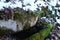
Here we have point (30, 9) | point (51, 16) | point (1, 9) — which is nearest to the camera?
point (1, 9)

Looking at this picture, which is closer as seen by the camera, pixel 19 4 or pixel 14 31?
pixel 14 31

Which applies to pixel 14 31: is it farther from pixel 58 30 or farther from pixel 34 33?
pixel 58 30

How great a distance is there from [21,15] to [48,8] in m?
0.72

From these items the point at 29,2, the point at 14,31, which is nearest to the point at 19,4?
the point at 29,2

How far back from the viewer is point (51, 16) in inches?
137

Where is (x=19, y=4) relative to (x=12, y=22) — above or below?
above

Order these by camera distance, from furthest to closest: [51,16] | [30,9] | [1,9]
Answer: [51,16]
[30,9]
[1,9]

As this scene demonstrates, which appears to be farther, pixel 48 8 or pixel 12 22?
pixel 48 8

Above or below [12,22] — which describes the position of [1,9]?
above

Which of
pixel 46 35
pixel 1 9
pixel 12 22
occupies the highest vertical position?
pixel 1 9

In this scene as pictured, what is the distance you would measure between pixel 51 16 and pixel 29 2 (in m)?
0.48

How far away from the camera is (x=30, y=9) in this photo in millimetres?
3230

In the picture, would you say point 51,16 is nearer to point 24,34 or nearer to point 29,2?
point 29,2

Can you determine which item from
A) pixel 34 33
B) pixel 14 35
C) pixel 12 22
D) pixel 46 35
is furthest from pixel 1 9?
pixel 46 35
